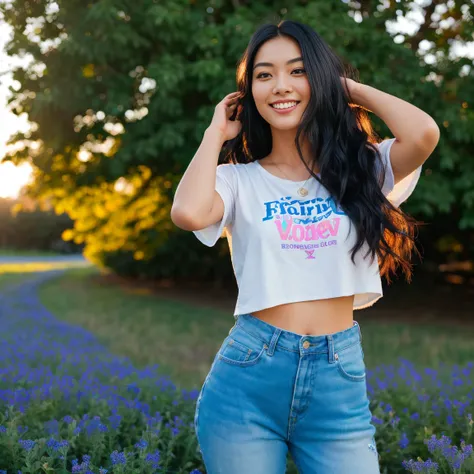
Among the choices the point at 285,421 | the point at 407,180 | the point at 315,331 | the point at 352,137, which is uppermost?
the point at 352,137

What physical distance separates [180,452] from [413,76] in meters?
6.53

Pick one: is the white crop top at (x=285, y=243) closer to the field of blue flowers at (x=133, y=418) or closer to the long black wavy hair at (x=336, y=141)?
the long black wavy hair at (x=336, y=141)

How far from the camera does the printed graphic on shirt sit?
2.14m

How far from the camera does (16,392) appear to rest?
3.98 meters

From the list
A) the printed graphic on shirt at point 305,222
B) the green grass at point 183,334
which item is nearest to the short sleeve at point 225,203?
the printed graphic on shirt at point 305,222

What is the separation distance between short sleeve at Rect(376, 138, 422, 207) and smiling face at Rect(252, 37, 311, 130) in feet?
1.10

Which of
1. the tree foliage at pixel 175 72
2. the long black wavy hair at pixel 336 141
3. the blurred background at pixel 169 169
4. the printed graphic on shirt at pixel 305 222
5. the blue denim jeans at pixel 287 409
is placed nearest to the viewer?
the blue denim jeans at pixel 287 409

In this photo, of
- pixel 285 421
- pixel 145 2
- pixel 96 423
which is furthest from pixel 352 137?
pixel 145 2

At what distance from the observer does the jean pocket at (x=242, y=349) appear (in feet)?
6.73

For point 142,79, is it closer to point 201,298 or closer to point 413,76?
point 413,76

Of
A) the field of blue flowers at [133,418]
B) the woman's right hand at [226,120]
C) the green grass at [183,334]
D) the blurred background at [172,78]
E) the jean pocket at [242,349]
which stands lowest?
the green grass at [183,334]

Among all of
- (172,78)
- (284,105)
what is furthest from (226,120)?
(172,78)

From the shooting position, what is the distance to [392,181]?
7.79 ft

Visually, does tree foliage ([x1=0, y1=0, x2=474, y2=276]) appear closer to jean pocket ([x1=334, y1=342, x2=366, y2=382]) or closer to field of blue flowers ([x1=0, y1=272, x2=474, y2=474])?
field of blue flowers ([x1=0, y1=272, x2=474, y2=474])
